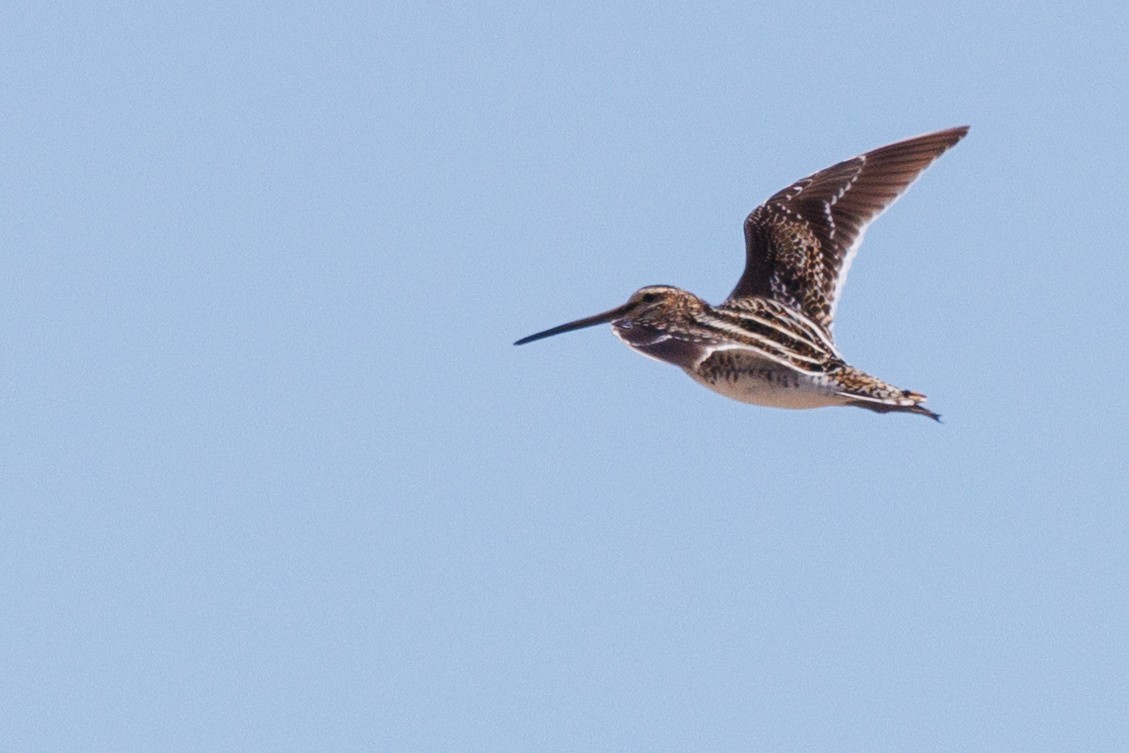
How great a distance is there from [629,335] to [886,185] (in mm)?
4393

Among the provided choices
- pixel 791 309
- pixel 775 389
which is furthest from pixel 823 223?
pixel 775 389

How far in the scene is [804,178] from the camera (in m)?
20.3

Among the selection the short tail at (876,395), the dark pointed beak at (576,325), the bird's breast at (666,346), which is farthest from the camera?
the dark pointed beak at (576,325)

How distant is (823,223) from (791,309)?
1276 mm

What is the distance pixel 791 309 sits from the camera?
1888cm

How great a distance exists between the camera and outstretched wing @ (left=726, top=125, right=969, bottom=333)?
19219mm

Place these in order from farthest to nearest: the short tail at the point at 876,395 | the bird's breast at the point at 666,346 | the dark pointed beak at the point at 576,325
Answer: the dark pointed beak at the point at 576,325 < the short tail at the point at 876,395 < the bird's breast at the point at 666,346

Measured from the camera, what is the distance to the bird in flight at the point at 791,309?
54.4 ft

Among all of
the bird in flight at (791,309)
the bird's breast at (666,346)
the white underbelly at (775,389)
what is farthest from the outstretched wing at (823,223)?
the bird's breast at (666,346)

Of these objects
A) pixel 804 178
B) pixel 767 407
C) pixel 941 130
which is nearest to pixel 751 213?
pixel 804 178

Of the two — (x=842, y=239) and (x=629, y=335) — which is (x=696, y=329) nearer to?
(x=629, y=335)

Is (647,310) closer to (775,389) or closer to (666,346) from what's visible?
(775,389)

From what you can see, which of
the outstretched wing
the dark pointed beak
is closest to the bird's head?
the dark pointed beak

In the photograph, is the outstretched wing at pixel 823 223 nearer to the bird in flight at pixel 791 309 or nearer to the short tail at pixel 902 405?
the bird in flight at pixel 791 309
